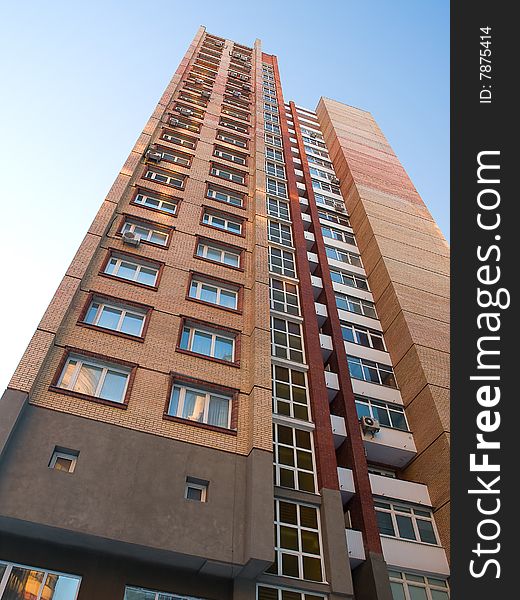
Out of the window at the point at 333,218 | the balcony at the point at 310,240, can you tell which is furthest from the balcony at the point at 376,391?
the window at the point at 333,218

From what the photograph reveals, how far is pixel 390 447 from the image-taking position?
62.2 feet

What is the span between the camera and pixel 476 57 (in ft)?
27.8

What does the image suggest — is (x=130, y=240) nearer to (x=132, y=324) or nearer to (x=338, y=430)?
(x=132, y=324)

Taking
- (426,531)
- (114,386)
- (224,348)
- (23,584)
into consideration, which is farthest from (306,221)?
(23,584)

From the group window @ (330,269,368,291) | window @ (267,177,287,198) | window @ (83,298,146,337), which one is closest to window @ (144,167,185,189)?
window @ (267,177,287,198)

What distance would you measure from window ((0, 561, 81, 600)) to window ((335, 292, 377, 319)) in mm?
18389

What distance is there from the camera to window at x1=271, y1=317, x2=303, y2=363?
59.4 feet

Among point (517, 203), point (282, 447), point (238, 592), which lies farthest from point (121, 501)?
point (517, 203)

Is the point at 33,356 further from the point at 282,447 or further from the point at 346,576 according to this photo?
the point at 346,576

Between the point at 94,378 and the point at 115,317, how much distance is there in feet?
8.48

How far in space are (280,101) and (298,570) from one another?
35.8 metres

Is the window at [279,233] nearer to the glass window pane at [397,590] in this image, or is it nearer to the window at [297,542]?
the window at [297,542]

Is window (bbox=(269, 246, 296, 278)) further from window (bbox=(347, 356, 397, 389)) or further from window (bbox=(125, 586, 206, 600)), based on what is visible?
window (bbox=(125, 586, 206, 600))

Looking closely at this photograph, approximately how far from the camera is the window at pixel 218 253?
19458 millimetres
